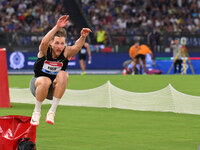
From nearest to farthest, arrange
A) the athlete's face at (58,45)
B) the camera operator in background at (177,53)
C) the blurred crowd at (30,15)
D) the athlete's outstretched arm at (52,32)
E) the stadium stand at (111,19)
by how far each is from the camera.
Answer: the athlete's outstretched arm at (52,32)
the athlete's face at (58,45)
the camera operator in background at (177,53)
the stadium stand at (111,19)
the blurred crowd at (30,15)

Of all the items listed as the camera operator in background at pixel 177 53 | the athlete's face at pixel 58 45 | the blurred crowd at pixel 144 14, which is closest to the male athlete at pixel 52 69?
the athlete's face at pixel 58 45

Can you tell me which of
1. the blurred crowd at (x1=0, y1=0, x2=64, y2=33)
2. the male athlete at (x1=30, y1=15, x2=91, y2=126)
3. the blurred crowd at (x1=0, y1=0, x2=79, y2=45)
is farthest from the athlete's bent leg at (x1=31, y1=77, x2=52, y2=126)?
the blurred crowd at (x1=0, y1=0, x2=64, y2=33)

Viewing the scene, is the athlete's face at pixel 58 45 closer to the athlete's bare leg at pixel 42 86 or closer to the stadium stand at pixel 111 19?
the athlete's bare leg at pixel 42 86

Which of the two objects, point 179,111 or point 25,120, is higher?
point 25,120

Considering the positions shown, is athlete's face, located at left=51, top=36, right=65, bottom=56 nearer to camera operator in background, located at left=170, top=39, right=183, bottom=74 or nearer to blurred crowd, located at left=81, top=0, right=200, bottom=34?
camera operator in background, located at left=170, top=39, right=183, bottom=74

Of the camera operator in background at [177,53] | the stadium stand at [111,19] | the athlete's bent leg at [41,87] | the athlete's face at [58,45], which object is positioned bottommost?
the camera operator in background at [177,53]

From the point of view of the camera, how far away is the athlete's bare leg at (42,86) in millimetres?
8984

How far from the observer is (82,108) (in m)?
15.9

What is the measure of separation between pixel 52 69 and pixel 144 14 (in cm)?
2735

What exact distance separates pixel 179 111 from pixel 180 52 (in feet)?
47.3

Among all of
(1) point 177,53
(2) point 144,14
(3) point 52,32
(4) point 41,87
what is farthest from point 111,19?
(4) point 41,87

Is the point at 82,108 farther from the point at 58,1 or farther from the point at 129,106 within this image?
the point at 58,1

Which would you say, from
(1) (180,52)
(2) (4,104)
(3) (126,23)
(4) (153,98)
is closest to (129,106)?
(4) (153,98)

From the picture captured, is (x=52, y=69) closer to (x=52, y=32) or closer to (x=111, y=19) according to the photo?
(x=52, y=32)
